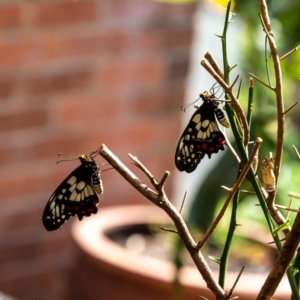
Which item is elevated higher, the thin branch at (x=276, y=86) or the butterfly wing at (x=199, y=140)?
the thin branch at (x=276, y=86)

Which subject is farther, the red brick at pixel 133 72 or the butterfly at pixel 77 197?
the red brick at pixel 133 72

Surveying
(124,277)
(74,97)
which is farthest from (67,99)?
(124,277)

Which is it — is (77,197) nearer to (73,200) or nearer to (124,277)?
(73,200)

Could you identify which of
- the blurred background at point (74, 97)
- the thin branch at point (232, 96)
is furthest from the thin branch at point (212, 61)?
the blurred background at point (74, 97)

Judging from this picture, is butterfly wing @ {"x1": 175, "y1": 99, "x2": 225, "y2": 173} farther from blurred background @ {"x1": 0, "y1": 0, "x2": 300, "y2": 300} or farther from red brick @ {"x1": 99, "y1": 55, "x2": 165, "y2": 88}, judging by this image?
red brick @ {"x1": 99, "y1": 55, "x2": 165, "y2": 88}

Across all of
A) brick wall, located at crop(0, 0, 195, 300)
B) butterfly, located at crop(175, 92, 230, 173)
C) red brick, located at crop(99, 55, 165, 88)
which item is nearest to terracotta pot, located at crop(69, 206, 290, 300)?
brick wall, located at crop(0, 0, 195, 300)

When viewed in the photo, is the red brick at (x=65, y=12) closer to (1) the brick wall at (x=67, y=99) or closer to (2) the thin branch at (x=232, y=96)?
(1) the brick wall at (x=67, y=99)

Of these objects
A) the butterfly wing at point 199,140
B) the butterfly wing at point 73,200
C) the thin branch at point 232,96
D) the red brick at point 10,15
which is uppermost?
the thin branch at point 232,96
